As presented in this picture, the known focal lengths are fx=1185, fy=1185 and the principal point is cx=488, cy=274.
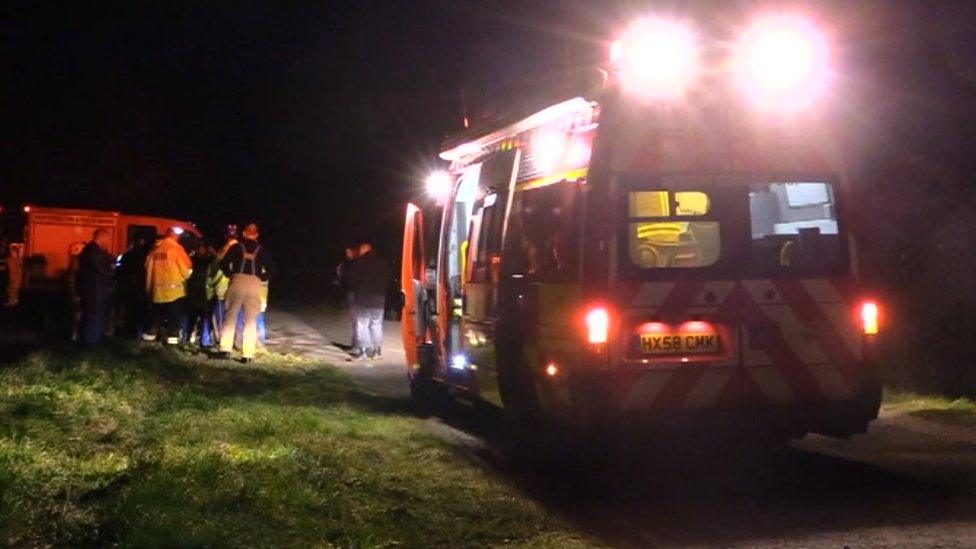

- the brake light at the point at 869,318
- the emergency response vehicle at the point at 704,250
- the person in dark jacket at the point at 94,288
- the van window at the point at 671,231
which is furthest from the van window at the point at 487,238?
the person in dark jacket at the point at 94,288

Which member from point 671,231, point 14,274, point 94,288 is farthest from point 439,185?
point 14,274

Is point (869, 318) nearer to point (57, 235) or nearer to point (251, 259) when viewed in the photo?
point (251, 259)

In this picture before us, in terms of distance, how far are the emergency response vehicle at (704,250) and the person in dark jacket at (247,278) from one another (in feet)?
23.8

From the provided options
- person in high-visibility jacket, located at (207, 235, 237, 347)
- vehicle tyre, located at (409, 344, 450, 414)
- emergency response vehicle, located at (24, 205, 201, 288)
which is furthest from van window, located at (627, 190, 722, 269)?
emergency response vehicle, located at (24, 205, 201, 288)

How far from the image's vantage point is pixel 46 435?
30.0ft

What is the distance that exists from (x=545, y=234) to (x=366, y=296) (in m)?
9.07

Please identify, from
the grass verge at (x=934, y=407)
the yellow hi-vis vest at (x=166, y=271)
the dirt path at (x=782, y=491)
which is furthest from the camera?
the yellow hi-vis vest at (x=166, y=271)

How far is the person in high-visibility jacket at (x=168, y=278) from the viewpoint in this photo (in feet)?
53.3

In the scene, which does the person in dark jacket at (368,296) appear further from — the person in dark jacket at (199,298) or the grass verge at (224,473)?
the grass verge at (224,473)

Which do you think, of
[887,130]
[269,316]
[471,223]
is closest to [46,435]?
[471,223]

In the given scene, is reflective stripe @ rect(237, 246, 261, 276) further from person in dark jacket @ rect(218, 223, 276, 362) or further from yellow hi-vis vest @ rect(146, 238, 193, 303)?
yellow hi-vis vest @ rect(146, 238, 193, 303)

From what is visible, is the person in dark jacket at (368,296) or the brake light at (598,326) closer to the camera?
the brake light at (598,326)

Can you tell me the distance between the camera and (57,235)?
25.3 m

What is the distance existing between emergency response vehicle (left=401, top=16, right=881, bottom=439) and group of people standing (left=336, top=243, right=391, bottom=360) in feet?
29.5
